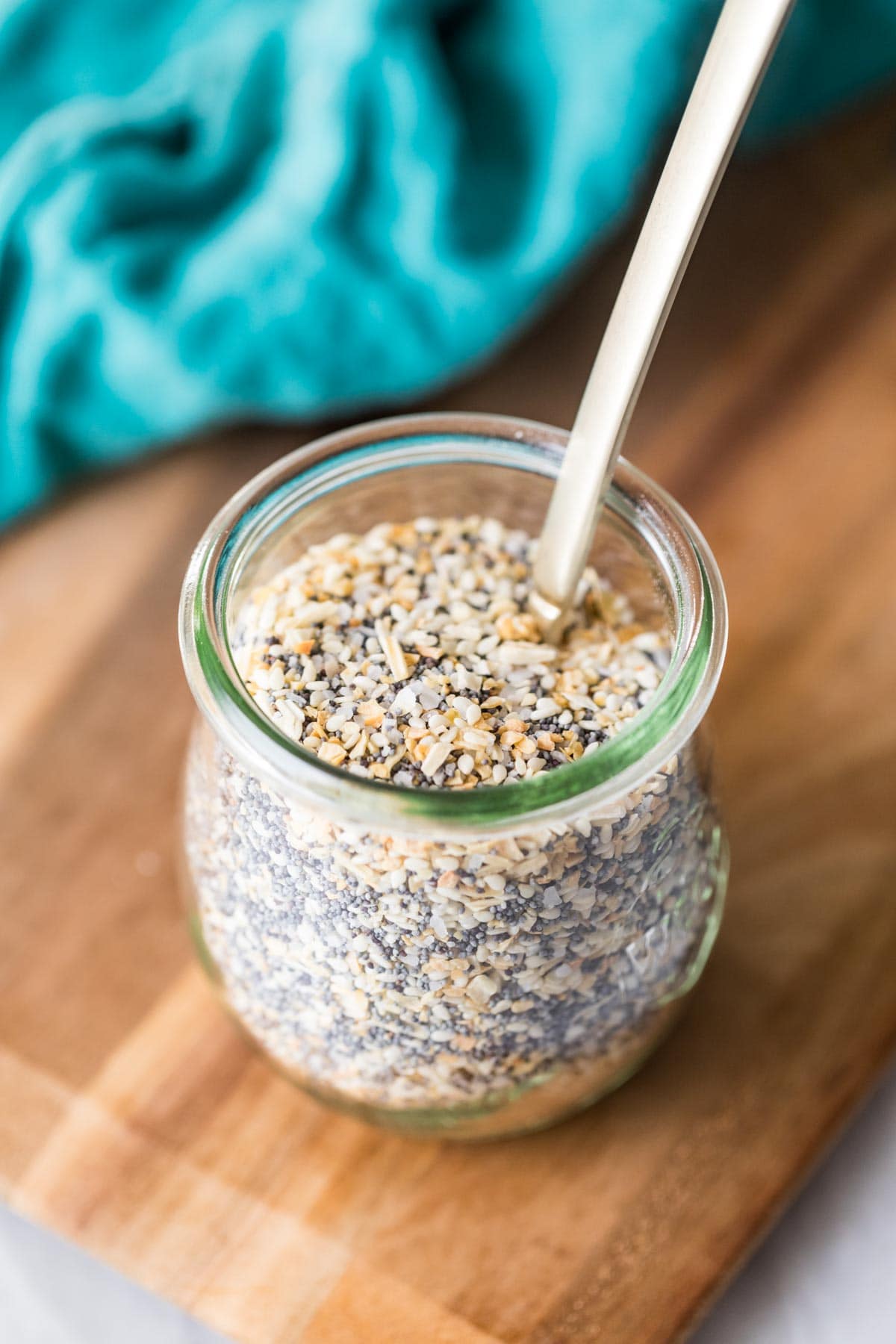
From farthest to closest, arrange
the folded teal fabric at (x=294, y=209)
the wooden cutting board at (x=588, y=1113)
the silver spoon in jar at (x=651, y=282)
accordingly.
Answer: the folded teal fabric at (x=294, y=209) < the wooden cutting board at (x=588, y=1113) < the silver spoon in jar at (x=651, y=282)

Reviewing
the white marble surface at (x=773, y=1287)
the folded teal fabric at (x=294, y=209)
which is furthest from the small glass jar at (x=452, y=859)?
the folded teal fabric at (x=294, y=209)

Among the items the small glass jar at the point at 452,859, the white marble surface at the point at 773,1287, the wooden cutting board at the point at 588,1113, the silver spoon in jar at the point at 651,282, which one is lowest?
the white marble surface at the point at 773,1287

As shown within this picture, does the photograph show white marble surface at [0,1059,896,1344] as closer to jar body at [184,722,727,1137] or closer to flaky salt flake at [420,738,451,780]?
jar body at [184,722,727,1137]

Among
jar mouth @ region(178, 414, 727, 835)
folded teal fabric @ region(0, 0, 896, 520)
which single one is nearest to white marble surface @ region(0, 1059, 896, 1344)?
jar mouth @ region(178, 414, 727, 835)

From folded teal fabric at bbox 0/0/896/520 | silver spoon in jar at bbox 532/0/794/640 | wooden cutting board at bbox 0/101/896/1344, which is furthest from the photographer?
folded teal fabric at bbox 0/0/896/520

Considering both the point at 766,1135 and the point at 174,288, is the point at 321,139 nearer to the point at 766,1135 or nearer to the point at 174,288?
the point at 174,288

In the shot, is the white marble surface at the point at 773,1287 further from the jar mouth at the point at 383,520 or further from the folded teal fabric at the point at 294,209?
the folded teal fabric at the point at 294,209

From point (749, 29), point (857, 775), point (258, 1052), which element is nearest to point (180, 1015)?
point (258, 1052)

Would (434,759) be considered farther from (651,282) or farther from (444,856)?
(651,282)
